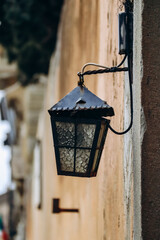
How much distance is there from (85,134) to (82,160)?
0.49 ft

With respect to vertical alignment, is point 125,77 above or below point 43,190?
above

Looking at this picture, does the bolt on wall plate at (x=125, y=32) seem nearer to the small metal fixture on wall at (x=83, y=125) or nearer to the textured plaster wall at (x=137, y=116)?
the small metal fixture on wall at (x=83, y=125)

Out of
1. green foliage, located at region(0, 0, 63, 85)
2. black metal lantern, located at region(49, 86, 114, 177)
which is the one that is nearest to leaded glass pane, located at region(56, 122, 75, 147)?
black metal lantern, located at region(49, 86, 114, 177)

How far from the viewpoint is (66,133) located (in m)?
2.58

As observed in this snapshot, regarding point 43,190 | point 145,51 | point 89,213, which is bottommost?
point 43,190

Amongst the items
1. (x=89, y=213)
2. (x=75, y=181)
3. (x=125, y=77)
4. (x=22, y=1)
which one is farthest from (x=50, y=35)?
(x=125, y=77)

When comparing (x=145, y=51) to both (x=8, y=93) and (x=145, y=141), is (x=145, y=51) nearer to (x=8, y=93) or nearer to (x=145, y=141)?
(x=145, y=141)

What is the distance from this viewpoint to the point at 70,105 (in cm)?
252

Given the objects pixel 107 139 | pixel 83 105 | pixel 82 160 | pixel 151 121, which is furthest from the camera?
pixel 107 139

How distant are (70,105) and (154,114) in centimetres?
45

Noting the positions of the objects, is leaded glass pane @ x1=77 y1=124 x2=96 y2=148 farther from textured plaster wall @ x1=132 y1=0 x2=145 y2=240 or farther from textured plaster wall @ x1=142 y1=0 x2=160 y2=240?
textured plaster wall @ x1=142 y1=0 x2=160 y2=240

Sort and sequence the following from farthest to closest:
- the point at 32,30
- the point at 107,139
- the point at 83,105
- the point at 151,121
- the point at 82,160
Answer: the point at 32,30
the point at 107,139
the point at 82,160
the point at 83,105
the point at 151,121

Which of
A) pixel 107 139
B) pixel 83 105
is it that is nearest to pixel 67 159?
pixel 83 105

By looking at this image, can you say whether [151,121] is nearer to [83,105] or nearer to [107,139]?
[83,105]
